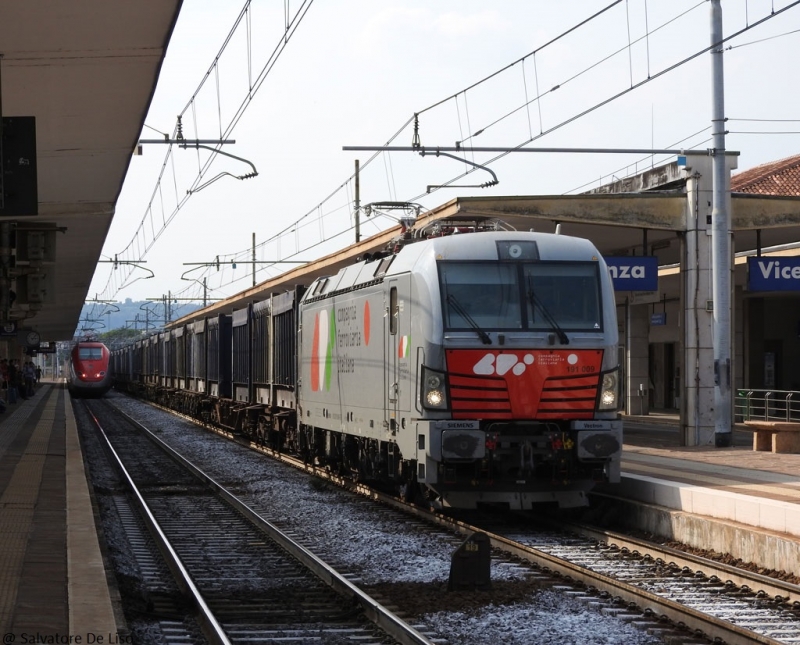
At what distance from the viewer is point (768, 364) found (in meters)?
39.4

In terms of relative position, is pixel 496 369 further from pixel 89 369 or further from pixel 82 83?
pixel 89 369

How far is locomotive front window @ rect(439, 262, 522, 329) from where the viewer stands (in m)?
12.7

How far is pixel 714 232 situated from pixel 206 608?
1401 centimetres

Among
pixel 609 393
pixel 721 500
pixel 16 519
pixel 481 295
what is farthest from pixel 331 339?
pixel 721 500

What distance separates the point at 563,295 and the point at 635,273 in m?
8.79

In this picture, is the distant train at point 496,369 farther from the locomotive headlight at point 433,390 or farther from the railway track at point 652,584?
the railway track at point 652,584

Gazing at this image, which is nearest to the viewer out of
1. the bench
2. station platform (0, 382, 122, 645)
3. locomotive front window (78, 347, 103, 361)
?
station platform (0, 382, 122, 645)

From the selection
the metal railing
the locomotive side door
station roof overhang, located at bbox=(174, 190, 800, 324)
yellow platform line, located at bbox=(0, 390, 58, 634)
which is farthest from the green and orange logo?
the metal railing

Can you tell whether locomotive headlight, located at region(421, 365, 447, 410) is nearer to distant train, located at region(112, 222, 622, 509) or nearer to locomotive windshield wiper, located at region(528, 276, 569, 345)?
distant train, located at region(112, 222, 622, 509)

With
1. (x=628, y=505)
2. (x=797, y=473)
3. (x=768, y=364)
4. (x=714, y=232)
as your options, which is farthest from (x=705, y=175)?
(x=768, y=364)

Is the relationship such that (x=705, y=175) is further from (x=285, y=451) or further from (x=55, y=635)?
(x=55, y=635)

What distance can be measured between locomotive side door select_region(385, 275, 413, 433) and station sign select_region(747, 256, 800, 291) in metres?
9.46

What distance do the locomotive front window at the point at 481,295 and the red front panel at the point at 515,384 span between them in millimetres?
367

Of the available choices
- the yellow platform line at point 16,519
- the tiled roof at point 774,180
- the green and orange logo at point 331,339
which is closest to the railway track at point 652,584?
the yellow platform line at point 16,519
